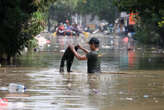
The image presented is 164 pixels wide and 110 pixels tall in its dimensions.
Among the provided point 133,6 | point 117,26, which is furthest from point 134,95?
point 117,26

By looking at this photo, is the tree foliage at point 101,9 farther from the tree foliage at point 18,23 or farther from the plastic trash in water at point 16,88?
the plastic trash in water at point 16,88

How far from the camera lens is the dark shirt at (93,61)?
14.6 meters

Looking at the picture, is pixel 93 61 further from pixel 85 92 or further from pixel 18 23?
pixel 18 23

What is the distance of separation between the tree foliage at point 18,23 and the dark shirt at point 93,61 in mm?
5419

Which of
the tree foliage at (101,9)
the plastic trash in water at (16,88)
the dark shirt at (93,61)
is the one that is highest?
the tree foliage at (101,9)

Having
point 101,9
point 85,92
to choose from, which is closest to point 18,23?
point 85,92

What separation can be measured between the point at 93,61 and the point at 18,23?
6125 millimetres

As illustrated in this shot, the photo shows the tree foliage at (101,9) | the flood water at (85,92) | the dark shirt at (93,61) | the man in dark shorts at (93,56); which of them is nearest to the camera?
the flood water at (85,92)

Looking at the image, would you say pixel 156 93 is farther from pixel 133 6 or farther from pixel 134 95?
pixel 133 6

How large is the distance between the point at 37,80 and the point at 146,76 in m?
3.67

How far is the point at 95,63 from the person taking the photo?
48.9 ft

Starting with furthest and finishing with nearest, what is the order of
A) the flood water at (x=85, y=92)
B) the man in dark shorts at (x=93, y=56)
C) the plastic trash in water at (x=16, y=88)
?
the man in dark shorts at (x=93, y=56), the plastic trash in water at (x=16, y=88), the flood water at (x=85, y=92)

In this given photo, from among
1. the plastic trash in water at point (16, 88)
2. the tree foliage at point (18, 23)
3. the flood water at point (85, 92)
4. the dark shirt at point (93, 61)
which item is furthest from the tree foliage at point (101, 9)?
the plastic trash in water at point (16, 88)

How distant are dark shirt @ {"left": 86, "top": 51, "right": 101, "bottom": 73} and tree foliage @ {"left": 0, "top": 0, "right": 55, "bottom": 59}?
542cm
